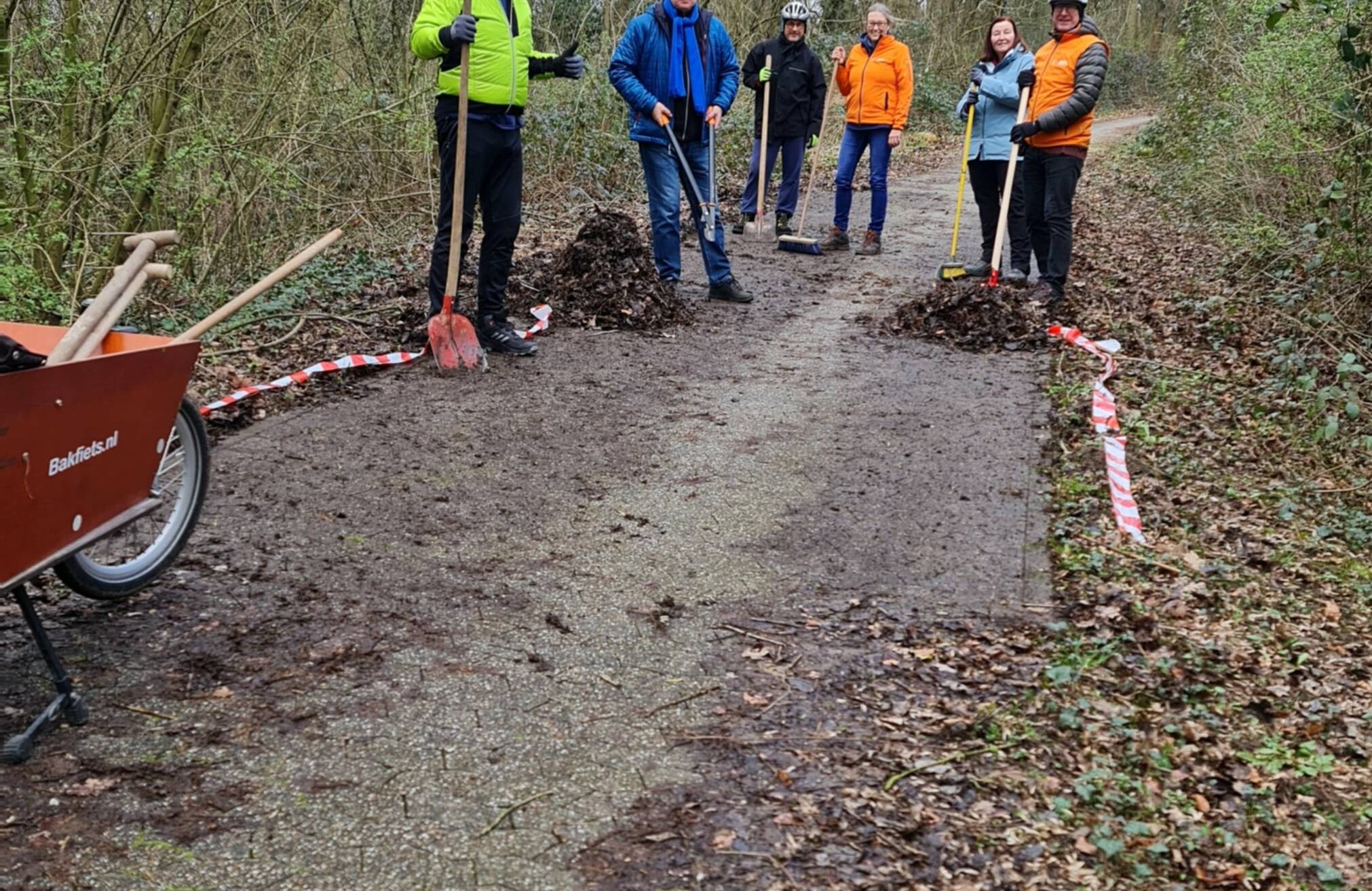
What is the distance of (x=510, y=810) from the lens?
2.91m

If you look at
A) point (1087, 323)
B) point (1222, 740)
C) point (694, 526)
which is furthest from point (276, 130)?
point (1222, 740)

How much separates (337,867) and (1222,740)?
8.60 ft

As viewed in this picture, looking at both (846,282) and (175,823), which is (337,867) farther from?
(846,282)

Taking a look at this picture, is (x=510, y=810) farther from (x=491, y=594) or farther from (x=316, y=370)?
(x=316, y=370)

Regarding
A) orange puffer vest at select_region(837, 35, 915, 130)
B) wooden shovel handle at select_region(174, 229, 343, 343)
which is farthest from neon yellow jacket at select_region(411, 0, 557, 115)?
orange puffer vest at select_region(837, 35, 915, 130)

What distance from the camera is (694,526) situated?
480 centimetres

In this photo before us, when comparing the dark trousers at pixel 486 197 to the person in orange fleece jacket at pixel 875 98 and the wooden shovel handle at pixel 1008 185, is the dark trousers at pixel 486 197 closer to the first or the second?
the wooden shovel handle at pixel 1008 185

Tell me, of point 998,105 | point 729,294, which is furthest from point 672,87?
point 998,105

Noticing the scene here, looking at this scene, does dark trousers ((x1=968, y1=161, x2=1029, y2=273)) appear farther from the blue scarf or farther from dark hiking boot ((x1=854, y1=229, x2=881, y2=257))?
the blue scarf

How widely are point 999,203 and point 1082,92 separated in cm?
188

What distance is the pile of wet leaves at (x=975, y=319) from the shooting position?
766 centimetres

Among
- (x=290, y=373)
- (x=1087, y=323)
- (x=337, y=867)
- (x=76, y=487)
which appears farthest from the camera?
(x=1087, y=323)

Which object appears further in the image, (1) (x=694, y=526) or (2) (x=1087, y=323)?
(2) (x=1087, y=323)

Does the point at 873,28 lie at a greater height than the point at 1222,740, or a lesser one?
greater
